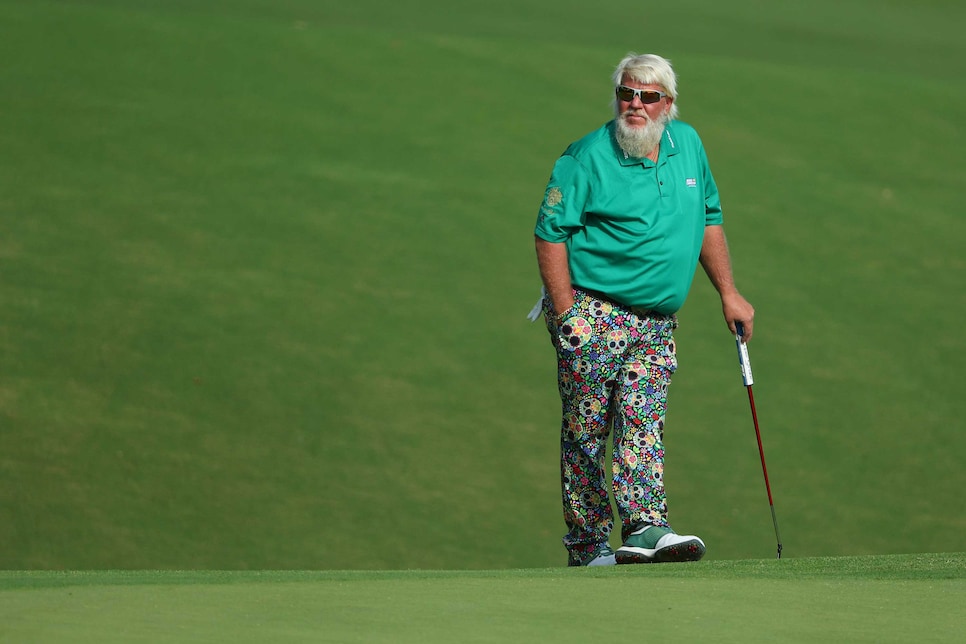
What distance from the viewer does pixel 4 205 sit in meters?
7.38

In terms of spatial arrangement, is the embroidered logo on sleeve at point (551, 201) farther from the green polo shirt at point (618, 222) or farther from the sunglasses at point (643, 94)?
the sunglasses at point (643, 94)

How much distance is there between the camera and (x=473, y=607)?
114 inches

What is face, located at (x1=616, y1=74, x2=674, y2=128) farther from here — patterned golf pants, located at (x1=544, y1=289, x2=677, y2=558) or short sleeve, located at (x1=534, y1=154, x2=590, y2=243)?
patterned golf pants, located at (x1=544, y1=289, x2=677, y2=558)

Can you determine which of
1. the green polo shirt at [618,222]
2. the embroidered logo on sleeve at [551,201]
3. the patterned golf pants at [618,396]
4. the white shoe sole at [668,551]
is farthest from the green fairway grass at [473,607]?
the embroidered logo on sleeve at [551,201]

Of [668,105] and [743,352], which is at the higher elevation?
[668,105]

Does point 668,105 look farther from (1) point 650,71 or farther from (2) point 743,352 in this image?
(2) point 743,352

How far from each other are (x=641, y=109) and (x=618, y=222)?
30cm

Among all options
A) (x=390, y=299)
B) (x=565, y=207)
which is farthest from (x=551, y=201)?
(x=390, y=299)

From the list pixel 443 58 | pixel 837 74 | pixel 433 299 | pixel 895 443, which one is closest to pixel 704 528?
pixel 895 443

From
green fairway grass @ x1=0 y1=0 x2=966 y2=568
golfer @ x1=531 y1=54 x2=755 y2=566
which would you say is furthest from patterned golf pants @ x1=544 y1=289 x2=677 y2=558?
green fairway grass @ x1=0 y1=0 x2=966 y2=568

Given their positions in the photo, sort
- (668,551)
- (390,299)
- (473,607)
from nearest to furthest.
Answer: (473,607), (668,551), (390,299)

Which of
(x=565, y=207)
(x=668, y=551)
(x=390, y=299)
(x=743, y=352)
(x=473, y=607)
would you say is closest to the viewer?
(x=473, y=607)

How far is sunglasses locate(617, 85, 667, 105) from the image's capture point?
4270 millimetres

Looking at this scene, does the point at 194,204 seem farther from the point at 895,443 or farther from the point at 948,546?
the point at 948,546
